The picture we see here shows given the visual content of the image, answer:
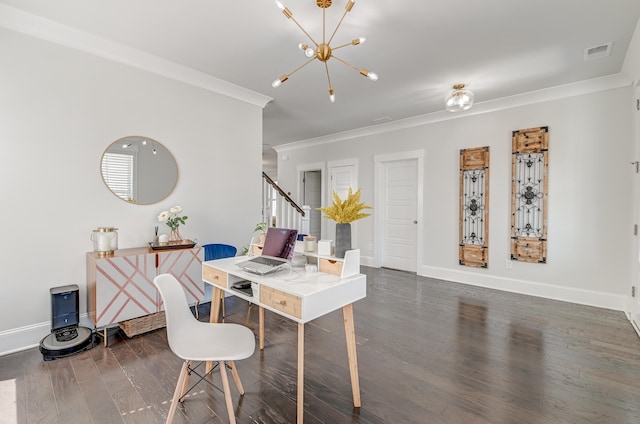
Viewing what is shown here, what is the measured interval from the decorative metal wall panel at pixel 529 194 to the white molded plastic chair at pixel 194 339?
4062 millimetres

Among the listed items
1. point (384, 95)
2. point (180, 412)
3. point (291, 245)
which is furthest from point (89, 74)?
point (384, 95)

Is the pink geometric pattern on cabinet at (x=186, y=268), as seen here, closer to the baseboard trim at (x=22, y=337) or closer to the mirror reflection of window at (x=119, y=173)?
the mirror reflection of window at (x=119, y=173)

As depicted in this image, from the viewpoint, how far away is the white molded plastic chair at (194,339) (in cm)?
153

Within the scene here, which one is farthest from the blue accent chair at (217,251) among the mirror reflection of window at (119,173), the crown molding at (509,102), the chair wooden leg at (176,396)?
the crown molding at (509,102)

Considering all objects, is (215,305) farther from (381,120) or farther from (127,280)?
(381,120)

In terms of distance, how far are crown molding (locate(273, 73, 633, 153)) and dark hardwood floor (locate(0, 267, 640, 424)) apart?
275cm

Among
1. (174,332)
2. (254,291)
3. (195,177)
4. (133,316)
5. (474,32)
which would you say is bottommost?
(133,316)

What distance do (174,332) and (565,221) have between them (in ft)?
15.2

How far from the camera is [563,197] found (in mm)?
3836

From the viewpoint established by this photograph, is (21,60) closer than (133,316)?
Yes

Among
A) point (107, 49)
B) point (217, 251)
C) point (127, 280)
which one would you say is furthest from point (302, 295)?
point (107, 49)

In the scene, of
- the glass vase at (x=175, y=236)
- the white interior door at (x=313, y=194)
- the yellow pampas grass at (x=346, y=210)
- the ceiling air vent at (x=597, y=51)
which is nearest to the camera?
the yellow pampas grass at (x=346, y=210)

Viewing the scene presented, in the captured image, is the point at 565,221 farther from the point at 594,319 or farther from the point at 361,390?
the point at 361,390

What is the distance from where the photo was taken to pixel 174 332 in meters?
1.61
